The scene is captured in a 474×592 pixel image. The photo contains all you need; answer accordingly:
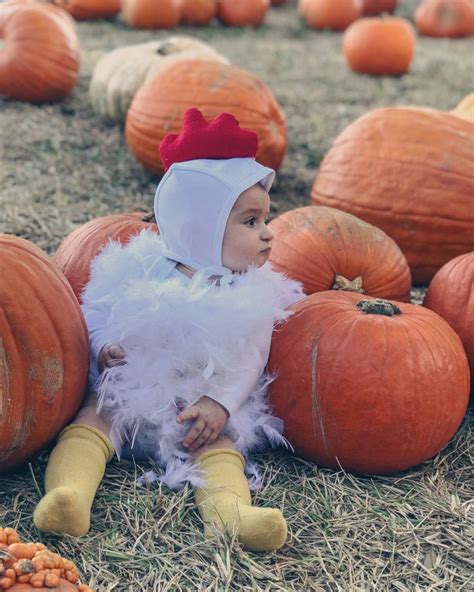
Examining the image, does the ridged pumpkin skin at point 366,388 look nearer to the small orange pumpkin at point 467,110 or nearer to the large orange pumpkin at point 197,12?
the small orange pumpkin at point 467,110

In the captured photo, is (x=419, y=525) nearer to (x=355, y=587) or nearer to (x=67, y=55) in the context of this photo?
(x=355, y=587)

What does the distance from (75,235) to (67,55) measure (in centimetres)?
337

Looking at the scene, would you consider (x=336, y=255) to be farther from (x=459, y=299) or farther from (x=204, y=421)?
(x=204, y=421)

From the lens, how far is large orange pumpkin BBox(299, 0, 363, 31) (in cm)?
1002

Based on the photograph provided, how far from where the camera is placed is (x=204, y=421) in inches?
97.7

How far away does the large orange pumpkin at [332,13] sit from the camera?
1002 cm

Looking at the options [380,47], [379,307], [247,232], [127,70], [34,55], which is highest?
[247,232]

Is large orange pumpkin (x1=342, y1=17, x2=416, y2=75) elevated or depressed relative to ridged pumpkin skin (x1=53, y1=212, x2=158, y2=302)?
depressed

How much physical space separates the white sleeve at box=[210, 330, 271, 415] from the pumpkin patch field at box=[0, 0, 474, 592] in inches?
3.5

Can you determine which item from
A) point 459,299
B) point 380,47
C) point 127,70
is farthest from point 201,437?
point 380,47

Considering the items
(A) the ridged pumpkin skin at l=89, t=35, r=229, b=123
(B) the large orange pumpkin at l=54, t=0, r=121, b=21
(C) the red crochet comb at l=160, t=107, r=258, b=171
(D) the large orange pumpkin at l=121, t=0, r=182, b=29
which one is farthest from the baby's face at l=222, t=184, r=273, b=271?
(B) the large orange pumpkin at l=54, t=0, r=121, b=21

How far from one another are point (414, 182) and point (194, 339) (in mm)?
1693

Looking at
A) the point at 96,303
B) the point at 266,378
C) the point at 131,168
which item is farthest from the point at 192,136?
the point at 131,168

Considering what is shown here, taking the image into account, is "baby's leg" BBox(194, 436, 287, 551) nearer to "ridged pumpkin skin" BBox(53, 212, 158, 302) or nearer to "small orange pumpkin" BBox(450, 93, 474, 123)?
"ridged pumpkin skin" BBox(53, 212, 158, 302)
